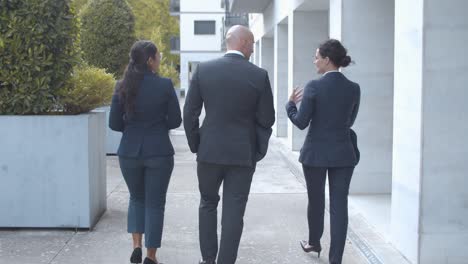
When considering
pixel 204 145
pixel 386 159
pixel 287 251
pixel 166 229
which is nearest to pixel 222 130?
pixel 204 145

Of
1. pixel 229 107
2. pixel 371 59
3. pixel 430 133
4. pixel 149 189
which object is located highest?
pixel 371 59

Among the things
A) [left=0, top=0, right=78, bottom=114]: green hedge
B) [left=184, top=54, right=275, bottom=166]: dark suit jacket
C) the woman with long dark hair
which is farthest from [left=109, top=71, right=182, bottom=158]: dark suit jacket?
[left=0, top=0, right=78, bottom=114]: green hedge

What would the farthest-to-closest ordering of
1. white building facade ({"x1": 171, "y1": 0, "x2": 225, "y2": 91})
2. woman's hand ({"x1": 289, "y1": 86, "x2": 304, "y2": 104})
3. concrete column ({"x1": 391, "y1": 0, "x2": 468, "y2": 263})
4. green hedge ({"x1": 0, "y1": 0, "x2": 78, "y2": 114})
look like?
white building facade ({"x1": 171, "y1": 0, "x2": 225, "y2": 91}) → green hedge ({"x1": 0, "y1": 0, "x2": 78, "y2": 114}) → woman's hand ({"x1": 289, "y1": 86, "x2": 304, "y2": 104}) → concrete column ({"x1": 391, "y1": 0, "x2": 468, "y2": 263})

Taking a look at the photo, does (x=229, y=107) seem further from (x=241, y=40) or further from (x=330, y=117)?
(x=330, y=117)

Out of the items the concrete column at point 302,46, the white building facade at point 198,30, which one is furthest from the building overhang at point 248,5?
the white building facade at point 198,30

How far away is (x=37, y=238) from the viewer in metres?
6.22

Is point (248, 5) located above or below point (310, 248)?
above

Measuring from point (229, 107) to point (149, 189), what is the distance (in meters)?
1.14

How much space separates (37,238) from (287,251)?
244cm

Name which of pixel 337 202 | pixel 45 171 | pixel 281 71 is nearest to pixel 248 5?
pixel 281 71

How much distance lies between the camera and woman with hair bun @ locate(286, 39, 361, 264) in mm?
5191

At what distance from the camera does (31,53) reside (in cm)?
627

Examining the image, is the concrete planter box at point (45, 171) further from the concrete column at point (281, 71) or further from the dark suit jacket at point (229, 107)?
the concrete column at point (281, 71)

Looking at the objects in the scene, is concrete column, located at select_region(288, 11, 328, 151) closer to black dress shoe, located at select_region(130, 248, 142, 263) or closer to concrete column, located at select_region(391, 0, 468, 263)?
concrete column, located at select_region(391, 0, 468, 263)
